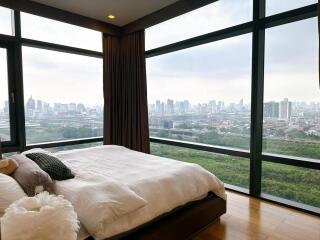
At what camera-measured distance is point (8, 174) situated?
5.89 feet

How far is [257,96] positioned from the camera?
2744mm

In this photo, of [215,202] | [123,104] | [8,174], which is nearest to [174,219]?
[215,202]

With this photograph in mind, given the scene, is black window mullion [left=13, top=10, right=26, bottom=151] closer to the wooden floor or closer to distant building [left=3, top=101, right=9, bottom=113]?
distant building [left=3, top=101, right=9, bottom=113]

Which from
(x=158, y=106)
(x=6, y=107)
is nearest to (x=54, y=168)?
(x=6, y=107)

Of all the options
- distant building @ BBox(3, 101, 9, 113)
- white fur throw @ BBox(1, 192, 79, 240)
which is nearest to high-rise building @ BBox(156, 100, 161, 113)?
distant building @ BBox(3, 101, 9, 113)

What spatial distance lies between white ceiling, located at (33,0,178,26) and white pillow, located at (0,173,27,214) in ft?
9.24

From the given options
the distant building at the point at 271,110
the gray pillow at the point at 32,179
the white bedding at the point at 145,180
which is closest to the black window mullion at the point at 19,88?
the white bedding at the point at 145,180

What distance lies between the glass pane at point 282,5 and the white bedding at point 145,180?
6.61 feet

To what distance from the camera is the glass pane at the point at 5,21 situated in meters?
3.16

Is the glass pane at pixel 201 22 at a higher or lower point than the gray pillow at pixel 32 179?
higher

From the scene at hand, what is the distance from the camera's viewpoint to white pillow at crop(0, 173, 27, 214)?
1.40 m

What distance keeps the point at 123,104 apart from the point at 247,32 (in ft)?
8.03

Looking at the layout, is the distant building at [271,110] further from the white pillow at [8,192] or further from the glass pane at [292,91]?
the white pillow at [8,192]

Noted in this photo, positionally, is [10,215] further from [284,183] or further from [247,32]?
[247,32]
